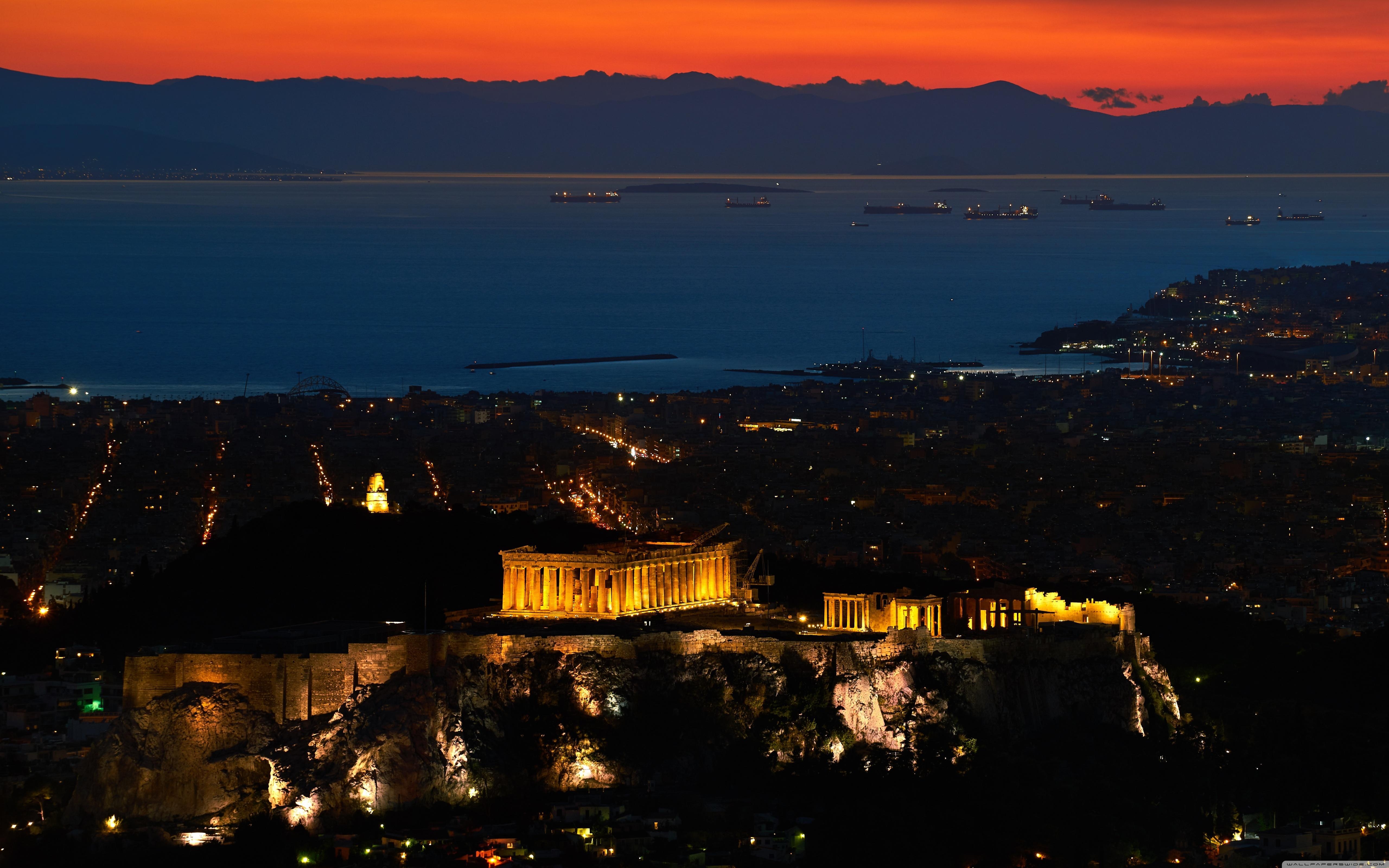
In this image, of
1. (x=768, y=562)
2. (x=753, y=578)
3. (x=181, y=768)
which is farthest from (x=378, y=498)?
(x=181, y=768)

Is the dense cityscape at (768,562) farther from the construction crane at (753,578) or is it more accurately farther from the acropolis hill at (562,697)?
the construction crane at (753,578)

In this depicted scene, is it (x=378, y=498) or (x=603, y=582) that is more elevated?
(x=603, y=582)

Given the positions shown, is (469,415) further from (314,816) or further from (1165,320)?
(1165,320)

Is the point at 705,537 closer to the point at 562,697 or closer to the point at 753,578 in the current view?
the point at 753,578

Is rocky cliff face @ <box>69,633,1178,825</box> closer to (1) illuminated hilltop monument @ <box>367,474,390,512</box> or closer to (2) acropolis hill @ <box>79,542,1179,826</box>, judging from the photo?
(2) acropolis hill @ <box>79,542,1179,826</box>

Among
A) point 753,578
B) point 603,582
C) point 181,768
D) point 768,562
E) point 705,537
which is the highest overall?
point 705,537

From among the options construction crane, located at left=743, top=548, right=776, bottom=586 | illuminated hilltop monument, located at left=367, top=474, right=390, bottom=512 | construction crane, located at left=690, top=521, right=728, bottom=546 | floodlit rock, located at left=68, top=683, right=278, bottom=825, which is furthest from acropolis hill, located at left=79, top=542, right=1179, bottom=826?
illuminated hilltop monument, located at left=367, top=474, right=390, bottom=512

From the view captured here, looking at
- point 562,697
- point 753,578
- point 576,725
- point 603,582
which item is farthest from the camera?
point 753,578
